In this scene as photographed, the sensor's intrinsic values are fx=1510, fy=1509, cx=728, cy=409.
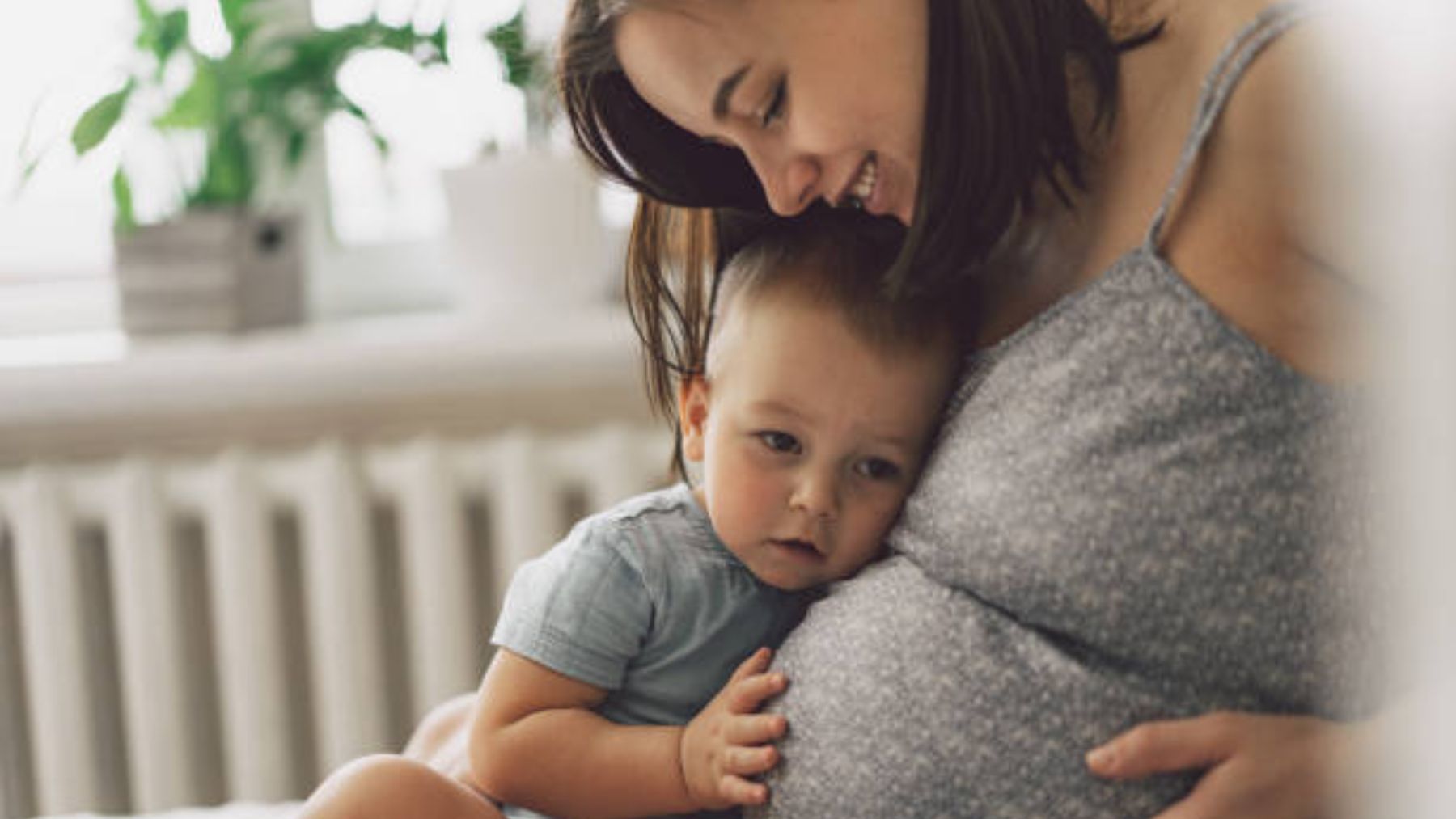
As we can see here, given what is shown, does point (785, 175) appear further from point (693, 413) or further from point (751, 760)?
point (751, 760)

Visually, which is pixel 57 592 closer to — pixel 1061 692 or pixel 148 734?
pixel 148 734

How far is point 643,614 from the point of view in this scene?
875 millimetres

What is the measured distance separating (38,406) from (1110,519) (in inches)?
52.0

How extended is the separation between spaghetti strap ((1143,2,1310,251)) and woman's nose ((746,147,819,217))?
19 centimetres

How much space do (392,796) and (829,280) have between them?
37 centimetres

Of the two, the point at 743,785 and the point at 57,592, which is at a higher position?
the point at 743,785

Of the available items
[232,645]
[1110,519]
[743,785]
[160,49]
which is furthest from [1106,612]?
[160,49]

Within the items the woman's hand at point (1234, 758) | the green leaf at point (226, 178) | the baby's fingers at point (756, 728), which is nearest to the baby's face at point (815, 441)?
the baby's fingers at point (756, 728)

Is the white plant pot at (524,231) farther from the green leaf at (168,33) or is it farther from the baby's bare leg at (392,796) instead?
the baby's bare leg at (392,796)

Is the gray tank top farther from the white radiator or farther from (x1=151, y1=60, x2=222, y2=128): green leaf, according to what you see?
(x1=151, y1=60, x2=222, y2=128): green leaf

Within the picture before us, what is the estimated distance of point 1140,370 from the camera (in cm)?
72

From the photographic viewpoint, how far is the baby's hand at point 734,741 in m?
0.79

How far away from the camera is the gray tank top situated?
0.68 metres

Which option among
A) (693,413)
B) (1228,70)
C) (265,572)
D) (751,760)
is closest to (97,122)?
(265,572)
